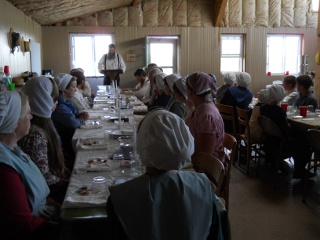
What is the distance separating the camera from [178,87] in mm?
3834

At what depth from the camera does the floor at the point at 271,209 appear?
317 centimetres

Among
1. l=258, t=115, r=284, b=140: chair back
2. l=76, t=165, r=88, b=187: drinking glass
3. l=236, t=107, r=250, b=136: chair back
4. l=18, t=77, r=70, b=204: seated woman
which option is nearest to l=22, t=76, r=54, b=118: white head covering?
l=18, t=77, r=70, b=204: seated woman

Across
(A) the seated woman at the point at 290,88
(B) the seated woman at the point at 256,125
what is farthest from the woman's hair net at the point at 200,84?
(A) the seated woman at the point at 290,88

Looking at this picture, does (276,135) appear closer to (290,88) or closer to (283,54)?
(290,88)

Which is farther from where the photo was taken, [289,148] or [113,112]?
[113,112]

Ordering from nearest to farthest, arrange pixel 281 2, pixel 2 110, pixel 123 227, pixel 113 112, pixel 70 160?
pixel 123 227 < pixel 2 110 < pixel 70 160 < pixel 113 112 < pixel 281 2

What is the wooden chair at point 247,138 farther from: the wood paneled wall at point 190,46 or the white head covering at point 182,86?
the wood paneled wall at point 190,46

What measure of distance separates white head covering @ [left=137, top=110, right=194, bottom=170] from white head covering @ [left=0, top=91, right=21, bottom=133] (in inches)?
28.1

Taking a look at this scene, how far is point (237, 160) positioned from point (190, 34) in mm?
6352

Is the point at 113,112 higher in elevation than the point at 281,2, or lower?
lower

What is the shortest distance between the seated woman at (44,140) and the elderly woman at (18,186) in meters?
0.35

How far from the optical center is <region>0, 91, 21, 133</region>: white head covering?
Answer: 1.74 m

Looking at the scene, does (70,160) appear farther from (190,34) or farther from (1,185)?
(190,34)

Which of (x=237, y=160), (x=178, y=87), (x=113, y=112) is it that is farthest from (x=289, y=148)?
(x=113, y=112)
